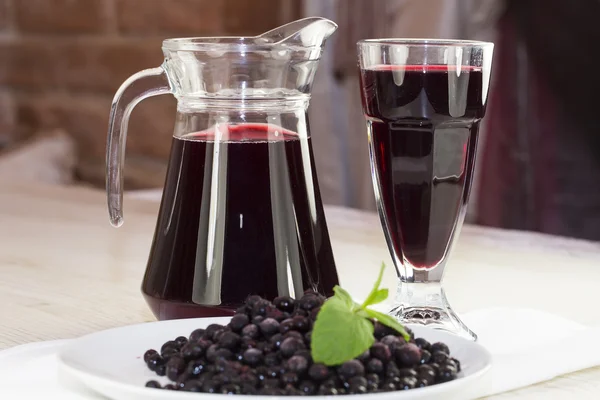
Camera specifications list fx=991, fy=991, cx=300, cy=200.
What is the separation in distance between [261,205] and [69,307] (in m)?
0.20

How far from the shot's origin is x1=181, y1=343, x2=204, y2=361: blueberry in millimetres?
492

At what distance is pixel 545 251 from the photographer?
1.00 m

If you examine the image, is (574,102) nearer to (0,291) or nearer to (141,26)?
(141,26)

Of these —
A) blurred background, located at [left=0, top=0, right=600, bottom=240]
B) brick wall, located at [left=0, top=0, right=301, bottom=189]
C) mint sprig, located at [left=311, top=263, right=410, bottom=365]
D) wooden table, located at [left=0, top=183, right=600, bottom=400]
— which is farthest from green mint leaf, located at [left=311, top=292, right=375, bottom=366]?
brick wall, located at [left=0, top=0, right=301, bottom=189]

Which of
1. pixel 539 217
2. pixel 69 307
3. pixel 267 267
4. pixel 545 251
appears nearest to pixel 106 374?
pixel 267 267

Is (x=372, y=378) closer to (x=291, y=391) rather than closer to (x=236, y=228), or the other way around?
(x=291, y=391)

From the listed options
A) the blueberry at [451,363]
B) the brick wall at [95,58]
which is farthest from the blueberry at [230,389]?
the brick wall at [95,58]

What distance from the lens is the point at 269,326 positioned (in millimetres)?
497

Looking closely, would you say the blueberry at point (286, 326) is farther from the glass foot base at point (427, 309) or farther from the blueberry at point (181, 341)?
the glass foot base at point (427, 309)

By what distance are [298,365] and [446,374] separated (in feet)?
0.24

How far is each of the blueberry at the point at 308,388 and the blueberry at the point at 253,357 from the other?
3 cm

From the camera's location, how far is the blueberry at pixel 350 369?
45 centimetres

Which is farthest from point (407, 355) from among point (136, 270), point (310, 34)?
point (136, 270)

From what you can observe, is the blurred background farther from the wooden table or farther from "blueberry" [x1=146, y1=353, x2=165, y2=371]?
"blueberry" [x1=146, y1=353, x2=165, y2=371]
